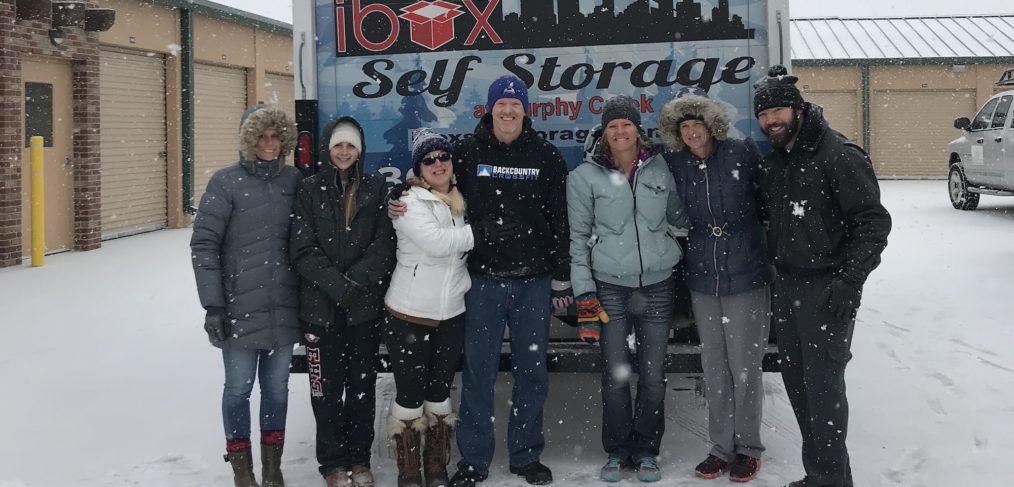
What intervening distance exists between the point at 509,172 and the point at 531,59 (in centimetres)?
88

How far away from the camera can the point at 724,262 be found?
3.98 m

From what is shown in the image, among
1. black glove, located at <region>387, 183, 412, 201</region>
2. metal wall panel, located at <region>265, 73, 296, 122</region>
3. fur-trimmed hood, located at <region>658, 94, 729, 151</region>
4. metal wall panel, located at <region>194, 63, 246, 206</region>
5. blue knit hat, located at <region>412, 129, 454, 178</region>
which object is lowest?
black glove, located at <region>387, 183, 412, 201</region>

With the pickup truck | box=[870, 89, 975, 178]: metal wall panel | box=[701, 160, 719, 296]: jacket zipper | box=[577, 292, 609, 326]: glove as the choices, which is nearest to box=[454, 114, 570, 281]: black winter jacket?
box=[577, 292, 609, 326]: glove

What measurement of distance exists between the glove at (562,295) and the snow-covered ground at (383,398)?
2.79ft

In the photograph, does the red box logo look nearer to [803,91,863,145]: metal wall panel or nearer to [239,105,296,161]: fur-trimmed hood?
[239,105,296,161]: fur-trimmed hood

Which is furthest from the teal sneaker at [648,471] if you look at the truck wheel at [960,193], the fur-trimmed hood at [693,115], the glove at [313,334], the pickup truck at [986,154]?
the truck wheel at [960,193]

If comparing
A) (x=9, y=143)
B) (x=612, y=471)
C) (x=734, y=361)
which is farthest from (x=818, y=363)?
(x=9, y=143)

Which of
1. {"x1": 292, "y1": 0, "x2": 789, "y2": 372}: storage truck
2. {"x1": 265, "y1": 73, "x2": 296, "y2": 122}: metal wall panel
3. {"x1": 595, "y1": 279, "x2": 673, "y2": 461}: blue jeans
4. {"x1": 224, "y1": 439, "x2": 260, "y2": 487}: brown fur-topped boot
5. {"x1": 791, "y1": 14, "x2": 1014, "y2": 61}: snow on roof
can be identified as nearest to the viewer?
{"x1": 224, "y1": 439, "x2": 260, "y2": 487}: brown fur-topped boot

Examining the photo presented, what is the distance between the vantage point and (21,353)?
22.3 ft

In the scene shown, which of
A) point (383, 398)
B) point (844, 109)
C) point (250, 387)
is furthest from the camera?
point (844, 109)

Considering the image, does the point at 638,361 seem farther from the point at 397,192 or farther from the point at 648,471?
the point at 397,192

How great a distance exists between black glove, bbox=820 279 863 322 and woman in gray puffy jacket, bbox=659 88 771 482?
517 millimetres

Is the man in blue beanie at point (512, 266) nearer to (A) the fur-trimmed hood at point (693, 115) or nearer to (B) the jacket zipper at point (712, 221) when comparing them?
(A) the fur-trimmed hood at point (693, 115)

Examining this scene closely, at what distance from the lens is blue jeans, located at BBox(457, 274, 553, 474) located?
406 centimetres
